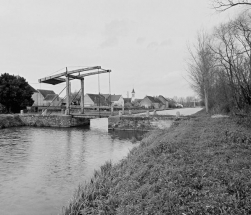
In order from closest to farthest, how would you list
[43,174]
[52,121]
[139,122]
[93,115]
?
[43,174]
[139,122]
[93,115]
[52,121]

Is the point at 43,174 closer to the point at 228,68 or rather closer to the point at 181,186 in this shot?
the point at 181,186

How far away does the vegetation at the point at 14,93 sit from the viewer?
30.3 meters

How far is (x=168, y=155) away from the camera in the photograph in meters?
5.43

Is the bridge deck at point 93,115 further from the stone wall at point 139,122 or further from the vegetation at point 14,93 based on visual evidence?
the vegetation at point 14,93

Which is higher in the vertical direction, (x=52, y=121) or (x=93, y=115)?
(x=93, y=115)

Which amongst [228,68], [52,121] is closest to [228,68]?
[228,68]

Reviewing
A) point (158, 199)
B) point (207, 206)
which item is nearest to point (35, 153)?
point (158, 199)

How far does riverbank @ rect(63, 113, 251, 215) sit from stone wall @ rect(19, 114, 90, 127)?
65.0 ft

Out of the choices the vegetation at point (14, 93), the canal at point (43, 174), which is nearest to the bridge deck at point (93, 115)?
the canal at point (43, 174)

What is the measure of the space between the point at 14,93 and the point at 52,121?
9593 millimetres

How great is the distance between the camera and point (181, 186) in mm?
3639

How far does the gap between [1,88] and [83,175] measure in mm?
27623

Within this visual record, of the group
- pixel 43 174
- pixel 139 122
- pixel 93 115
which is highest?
pixel 93 115

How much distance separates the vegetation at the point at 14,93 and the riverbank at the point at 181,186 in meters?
29.5
